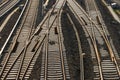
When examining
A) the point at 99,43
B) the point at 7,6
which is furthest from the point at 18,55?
the point at 7,6

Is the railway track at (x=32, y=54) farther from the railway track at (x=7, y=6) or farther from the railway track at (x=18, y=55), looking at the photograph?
the railway track at (x=7, y=6)

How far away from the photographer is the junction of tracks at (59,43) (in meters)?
26.0

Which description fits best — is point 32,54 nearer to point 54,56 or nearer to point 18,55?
point 18,55

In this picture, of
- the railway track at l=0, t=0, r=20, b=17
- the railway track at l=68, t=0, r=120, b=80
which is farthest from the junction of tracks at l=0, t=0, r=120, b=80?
the railway track at l=0, t=0, r=20, b=17

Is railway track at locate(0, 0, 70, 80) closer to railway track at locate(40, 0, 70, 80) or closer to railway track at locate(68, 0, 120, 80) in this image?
railway track at locate(40, 0, 70, 80)

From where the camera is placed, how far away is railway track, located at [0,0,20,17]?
146 ft

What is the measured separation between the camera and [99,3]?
161 ft

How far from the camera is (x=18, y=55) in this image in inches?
1132

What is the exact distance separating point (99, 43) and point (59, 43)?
4.41m

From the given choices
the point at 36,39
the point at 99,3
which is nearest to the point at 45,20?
the point at 36,39

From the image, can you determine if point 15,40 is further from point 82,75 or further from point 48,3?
point 48,3

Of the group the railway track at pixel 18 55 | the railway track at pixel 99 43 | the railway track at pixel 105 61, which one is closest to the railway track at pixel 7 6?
the railway track at pixel 18 55

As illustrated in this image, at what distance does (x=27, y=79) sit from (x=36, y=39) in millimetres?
8259

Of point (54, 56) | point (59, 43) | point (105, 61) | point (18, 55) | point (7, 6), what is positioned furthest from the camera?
point (7, 6)
